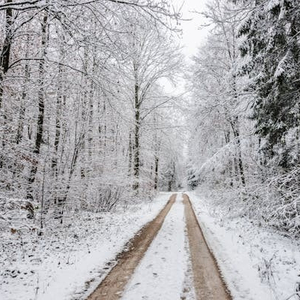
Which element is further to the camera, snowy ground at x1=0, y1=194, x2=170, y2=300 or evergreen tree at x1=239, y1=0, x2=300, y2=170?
evergreen tree at x1=239, y1=0, x2=300, y2=170

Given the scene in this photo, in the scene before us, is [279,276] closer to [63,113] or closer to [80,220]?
[80,220]

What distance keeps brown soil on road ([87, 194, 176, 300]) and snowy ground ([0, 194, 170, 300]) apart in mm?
195

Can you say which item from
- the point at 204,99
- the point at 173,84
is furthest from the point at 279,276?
the point at 173,84

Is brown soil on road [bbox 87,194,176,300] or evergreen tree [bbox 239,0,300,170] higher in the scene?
evergreen tree [bbox 239,0,300,170]

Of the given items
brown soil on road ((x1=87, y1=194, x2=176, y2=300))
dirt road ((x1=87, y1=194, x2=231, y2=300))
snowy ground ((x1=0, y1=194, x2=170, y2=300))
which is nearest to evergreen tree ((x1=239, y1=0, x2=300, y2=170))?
dirt road ((x1=87, y1=194, x2=231, y2=300))

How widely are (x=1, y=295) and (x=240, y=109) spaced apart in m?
10.2

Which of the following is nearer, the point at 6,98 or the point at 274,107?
the point at 6,98

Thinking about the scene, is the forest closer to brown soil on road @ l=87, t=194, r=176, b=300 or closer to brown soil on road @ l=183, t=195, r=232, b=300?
brown soil on road @ l=87, t=194, r=176, b=300

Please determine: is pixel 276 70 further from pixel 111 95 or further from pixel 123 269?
pixel 123 269

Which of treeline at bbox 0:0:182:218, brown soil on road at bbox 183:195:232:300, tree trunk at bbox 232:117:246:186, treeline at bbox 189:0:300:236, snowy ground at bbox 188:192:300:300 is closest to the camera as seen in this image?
brown soil on road at bbox 183:195:232:300

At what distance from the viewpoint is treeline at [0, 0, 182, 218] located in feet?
16.5

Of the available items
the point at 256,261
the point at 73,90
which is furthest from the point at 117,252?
the point at 73,90

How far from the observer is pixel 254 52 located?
30.5ft

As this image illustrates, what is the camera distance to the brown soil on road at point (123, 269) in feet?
14.3
